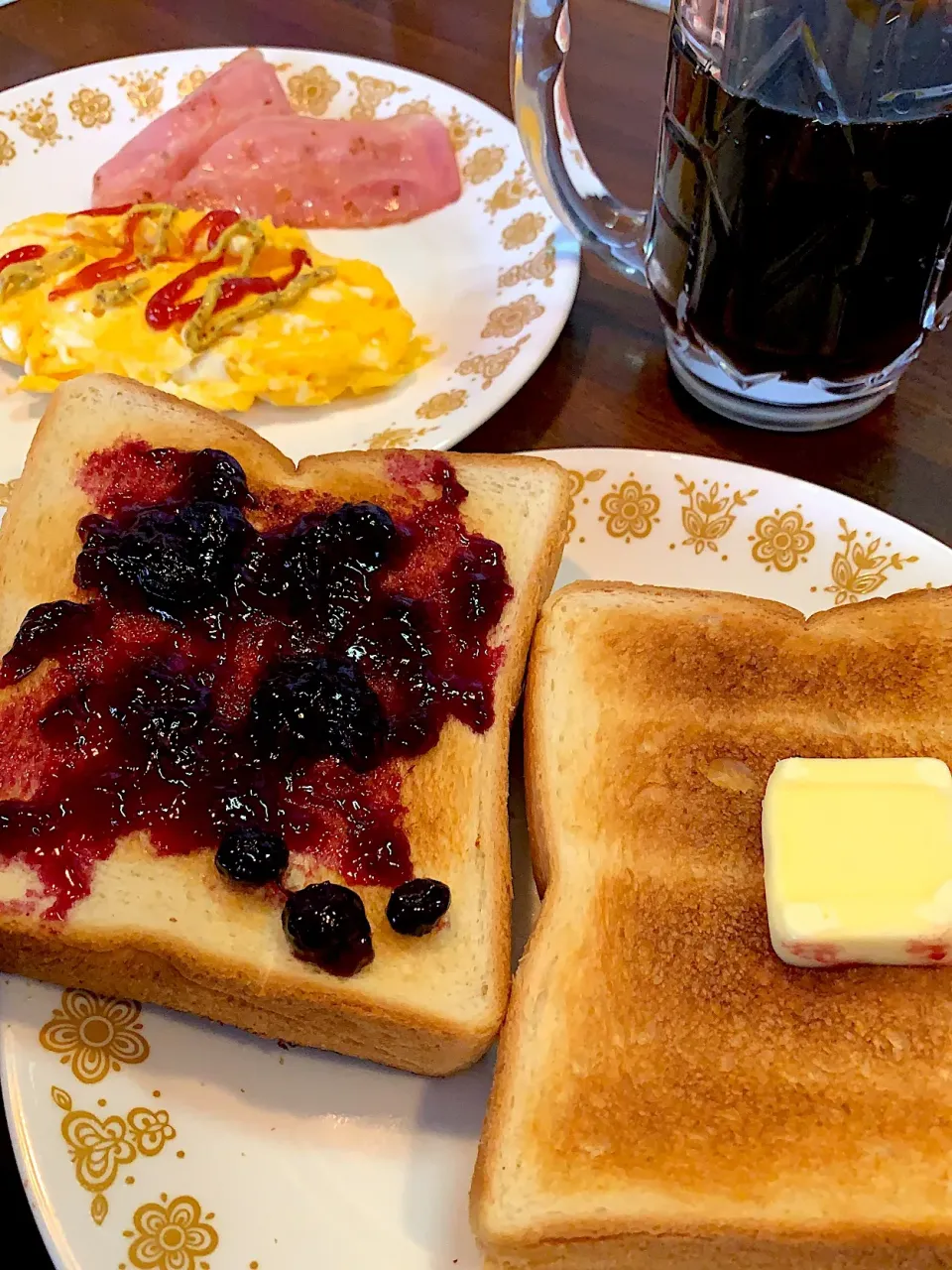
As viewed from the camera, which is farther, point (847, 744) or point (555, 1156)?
point (847, 744)

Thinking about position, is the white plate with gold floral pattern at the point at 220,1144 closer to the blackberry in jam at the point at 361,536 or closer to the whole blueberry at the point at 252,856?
the whole blueberry at the point at 252,856

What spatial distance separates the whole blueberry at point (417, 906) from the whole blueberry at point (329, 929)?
0.05m

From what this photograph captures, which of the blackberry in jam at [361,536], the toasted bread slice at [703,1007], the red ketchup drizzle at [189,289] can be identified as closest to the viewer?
the toasted bread slice at [703,1007]

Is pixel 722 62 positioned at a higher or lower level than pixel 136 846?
higher

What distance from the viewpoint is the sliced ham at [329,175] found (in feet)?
10.6

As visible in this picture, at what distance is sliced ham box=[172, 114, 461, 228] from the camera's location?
10.6ft

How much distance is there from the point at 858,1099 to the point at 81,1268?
112cm

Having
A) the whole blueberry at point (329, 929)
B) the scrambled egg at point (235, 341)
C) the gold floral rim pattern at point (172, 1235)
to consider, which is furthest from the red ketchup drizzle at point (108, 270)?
the gold floral rim pattern at point (172, 1235)

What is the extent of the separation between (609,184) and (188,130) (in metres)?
1.37

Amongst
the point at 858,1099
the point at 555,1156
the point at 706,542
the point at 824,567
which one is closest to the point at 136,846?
the point at 555,1156

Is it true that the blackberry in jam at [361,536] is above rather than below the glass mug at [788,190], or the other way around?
below

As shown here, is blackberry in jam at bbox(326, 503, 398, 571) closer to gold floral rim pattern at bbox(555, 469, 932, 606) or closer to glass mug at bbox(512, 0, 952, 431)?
gold floral rim pattern at bbox(555, 469, 932, 606)

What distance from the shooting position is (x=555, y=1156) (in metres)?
1.49

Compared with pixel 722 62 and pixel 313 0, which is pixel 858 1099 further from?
pixel 313 0
